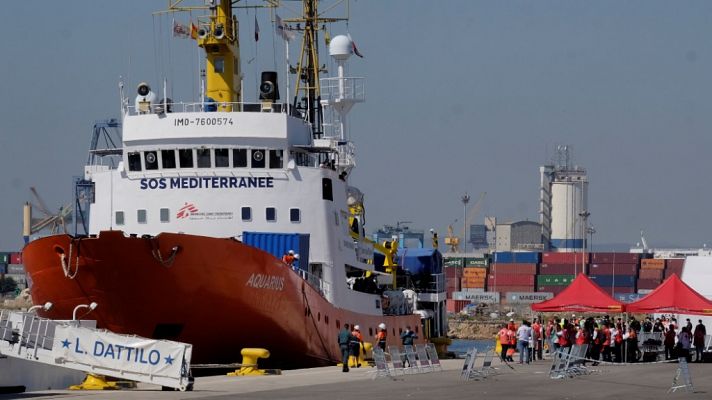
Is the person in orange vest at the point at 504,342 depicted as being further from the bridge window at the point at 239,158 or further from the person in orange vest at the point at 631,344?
the bridge window at the point at 239,158

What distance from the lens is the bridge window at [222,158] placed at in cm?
3606

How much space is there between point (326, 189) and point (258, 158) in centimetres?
206

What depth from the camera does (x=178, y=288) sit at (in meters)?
30.6

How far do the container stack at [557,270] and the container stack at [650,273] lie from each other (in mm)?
7711

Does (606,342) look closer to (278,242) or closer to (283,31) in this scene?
(278,242)

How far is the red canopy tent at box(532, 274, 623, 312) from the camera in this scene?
4178 centimetres

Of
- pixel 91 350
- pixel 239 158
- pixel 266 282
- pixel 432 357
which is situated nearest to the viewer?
pixel 91 350

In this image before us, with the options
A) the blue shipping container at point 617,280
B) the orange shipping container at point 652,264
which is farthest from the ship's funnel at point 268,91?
the blue shipping container at point 617,280

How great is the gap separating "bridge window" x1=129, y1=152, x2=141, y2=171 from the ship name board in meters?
5.86

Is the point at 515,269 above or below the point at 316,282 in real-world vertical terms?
below

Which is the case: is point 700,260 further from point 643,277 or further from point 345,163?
point 643,277

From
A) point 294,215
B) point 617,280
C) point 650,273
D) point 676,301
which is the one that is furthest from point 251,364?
point 617,280

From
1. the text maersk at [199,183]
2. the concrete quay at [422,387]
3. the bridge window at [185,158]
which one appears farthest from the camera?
the bridge window at [185,158]

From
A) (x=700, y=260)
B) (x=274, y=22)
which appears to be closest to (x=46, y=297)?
(x=274, y=22)
